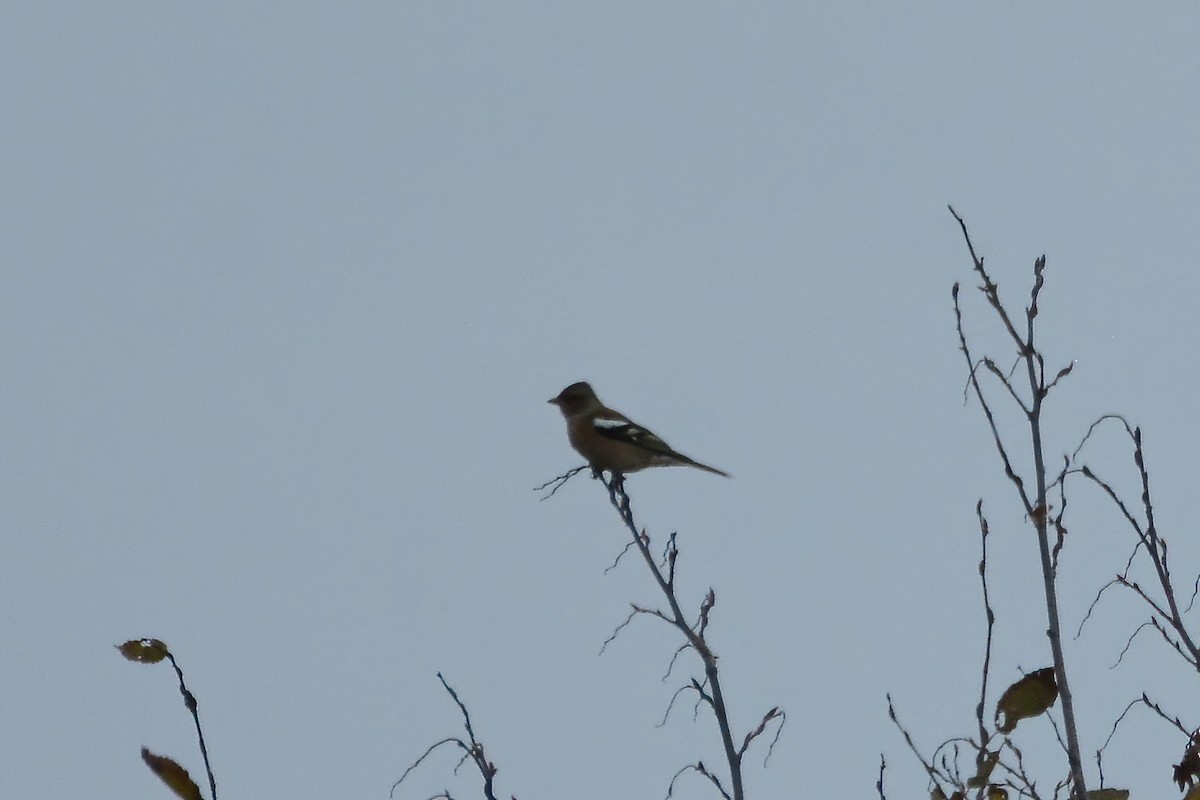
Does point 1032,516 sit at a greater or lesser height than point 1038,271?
lesser

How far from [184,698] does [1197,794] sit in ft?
9.39

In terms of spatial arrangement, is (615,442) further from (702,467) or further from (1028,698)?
(1028,698)

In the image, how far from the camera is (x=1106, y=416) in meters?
4.72

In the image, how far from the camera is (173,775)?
343 centimetres

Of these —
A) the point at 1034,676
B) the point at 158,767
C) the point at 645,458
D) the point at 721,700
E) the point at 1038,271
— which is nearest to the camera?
the point at 158,767

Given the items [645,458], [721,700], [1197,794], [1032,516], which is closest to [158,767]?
[721,700]

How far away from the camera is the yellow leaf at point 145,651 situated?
373 centimetres

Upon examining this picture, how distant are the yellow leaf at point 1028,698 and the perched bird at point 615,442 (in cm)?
634

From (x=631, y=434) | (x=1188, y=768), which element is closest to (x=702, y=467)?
(x=631, y=434)

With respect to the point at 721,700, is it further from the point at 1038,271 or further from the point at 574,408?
the point at 574,408

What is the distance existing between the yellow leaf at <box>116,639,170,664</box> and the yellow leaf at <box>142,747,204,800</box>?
33 centimetres

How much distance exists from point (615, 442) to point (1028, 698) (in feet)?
21.9

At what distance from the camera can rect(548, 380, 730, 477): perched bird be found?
35.0ft

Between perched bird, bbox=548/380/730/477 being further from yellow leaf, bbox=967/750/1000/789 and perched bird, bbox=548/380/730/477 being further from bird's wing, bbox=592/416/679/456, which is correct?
yellow leaf, bbox=967/750/1000/789
